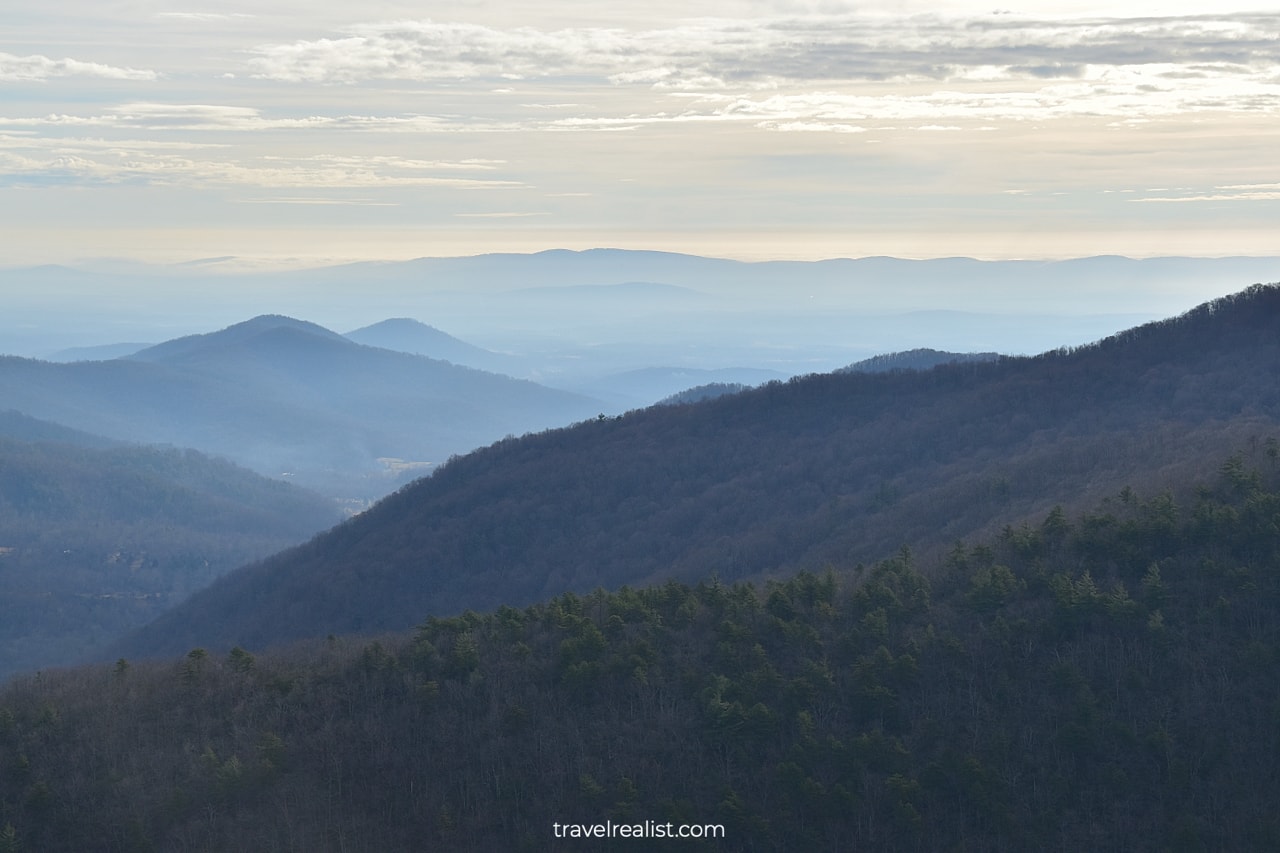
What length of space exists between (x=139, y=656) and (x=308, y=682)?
78.3 m

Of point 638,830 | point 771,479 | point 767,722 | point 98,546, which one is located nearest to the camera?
point 638,830

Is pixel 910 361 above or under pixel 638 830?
above

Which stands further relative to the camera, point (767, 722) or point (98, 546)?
point (98, 546)

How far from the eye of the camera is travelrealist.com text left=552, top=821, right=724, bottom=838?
100 ft

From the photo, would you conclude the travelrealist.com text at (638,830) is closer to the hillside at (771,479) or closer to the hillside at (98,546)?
the hillside at (771,479)

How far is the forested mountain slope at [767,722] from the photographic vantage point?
102 feet

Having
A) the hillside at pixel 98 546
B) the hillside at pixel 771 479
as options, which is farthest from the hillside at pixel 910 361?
the hillside at pixel 98 546

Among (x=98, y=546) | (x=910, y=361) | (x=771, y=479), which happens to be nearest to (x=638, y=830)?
(x=771, y=479)

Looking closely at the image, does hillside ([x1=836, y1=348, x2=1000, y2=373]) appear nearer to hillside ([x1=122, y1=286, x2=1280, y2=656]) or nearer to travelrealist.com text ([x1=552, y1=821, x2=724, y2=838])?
hillside ([x1=122, y1=286, x2=1280, y2=656])

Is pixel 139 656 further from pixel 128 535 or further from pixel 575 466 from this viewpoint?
pixel 128 535

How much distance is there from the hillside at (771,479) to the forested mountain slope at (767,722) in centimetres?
1711

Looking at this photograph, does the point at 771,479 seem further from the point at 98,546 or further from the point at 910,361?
the point at 98,546

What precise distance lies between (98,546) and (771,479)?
11378 cm

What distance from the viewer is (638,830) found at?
102 feet
